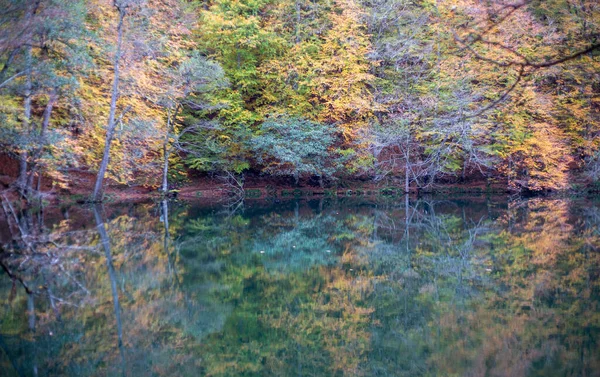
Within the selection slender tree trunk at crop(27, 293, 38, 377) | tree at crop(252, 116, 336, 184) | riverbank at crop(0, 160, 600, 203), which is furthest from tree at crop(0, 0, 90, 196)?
tree at crop(252, 116, 336, 184)

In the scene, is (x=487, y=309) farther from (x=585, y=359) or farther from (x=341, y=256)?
(x=341, y=256)

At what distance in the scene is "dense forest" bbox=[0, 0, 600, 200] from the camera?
19.5 metres

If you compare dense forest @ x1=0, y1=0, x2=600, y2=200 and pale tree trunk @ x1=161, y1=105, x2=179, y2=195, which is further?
pale tree trunk @ x1=161, y1=105, x2=179, y2=195

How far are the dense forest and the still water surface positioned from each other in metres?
8.61

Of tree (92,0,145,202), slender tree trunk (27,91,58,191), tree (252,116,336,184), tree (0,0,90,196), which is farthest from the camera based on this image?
tree (252,116,336,184)

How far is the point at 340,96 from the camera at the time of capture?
24266mm

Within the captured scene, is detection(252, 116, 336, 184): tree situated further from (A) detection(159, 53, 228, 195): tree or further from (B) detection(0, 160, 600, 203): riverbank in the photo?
(A) detection(159, 53, 228, 195): tree

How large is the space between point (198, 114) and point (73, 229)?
13700 mm

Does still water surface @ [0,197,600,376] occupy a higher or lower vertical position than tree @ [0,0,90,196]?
lower

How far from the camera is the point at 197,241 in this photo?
11500 mm

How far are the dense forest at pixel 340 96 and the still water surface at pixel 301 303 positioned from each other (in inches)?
339

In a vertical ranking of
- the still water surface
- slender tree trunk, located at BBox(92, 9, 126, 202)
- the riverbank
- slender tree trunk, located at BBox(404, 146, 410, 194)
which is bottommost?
the still water surface

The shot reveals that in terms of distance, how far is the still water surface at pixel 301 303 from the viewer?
499cm

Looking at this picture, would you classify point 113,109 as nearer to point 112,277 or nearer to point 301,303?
point 112,277
